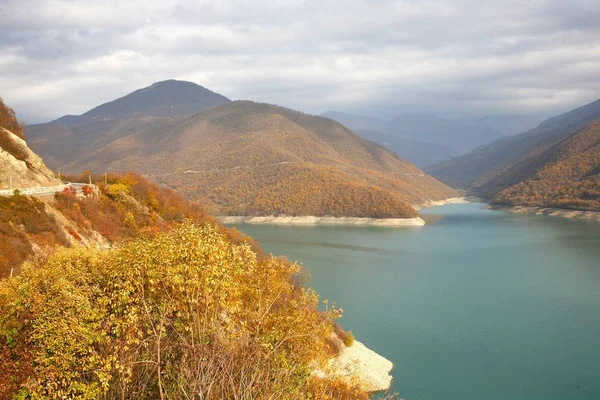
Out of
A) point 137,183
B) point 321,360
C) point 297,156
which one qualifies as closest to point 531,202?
point 297,156

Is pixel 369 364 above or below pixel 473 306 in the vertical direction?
above

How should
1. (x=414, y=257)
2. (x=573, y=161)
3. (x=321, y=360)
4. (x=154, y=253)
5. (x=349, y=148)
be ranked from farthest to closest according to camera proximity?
(x=349, y=148)
(x=573, y=161)
(x=414, y=257)
(x=321, y=360)
(x=154, y=253)

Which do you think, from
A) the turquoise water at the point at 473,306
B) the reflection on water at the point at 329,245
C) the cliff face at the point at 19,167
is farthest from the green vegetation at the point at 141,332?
the reflection on water at the point at 329,245

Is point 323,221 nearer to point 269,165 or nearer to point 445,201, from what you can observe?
point 269,165

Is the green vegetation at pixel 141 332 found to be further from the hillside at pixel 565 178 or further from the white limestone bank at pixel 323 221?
the hillside at pixel 565 178

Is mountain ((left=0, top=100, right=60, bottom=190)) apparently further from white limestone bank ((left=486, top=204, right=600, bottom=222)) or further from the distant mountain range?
white limestone bank ((left=486, top=204, right=600, bottom=222))

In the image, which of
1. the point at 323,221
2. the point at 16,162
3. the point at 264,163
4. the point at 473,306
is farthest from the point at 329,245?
the point at 264,163

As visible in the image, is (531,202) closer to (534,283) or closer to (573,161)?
(573,161)
